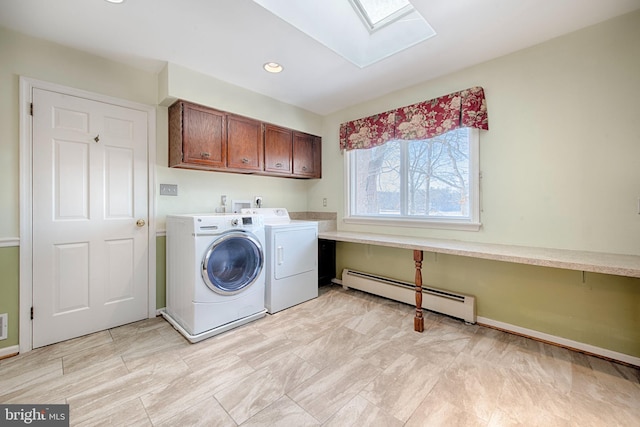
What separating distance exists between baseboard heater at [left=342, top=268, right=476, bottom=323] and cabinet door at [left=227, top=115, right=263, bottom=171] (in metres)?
1.79

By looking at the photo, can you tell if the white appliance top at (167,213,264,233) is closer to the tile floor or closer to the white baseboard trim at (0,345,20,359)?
the tile floor

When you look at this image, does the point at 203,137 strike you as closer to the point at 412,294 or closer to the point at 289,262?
the point at 289,262

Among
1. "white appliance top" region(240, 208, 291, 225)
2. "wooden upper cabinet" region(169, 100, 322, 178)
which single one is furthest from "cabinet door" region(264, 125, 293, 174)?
"white appliance top" region(240, 208, 291, 225)

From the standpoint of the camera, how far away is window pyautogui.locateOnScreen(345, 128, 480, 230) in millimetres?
2479

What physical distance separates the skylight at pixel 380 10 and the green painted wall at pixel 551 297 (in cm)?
219

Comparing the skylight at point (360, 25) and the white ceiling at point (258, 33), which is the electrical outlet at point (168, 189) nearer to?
the white ceiling at point (258, 33)

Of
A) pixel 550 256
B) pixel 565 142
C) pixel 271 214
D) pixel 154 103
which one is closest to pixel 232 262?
pixel 271 214

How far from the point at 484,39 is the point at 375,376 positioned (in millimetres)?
2588

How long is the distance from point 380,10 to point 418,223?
197 cm

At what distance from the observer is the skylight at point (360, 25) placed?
1.87 m

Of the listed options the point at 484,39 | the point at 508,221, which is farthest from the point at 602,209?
the point at 484,39

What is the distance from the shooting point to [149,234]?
2.51 metres

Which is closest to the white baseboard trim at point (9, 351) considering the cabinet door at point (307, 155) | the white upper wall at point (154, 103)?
the white upper wall at point (154, 103)

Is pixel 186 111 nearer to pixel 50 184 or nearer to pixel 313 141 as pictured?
pixel 50 184
